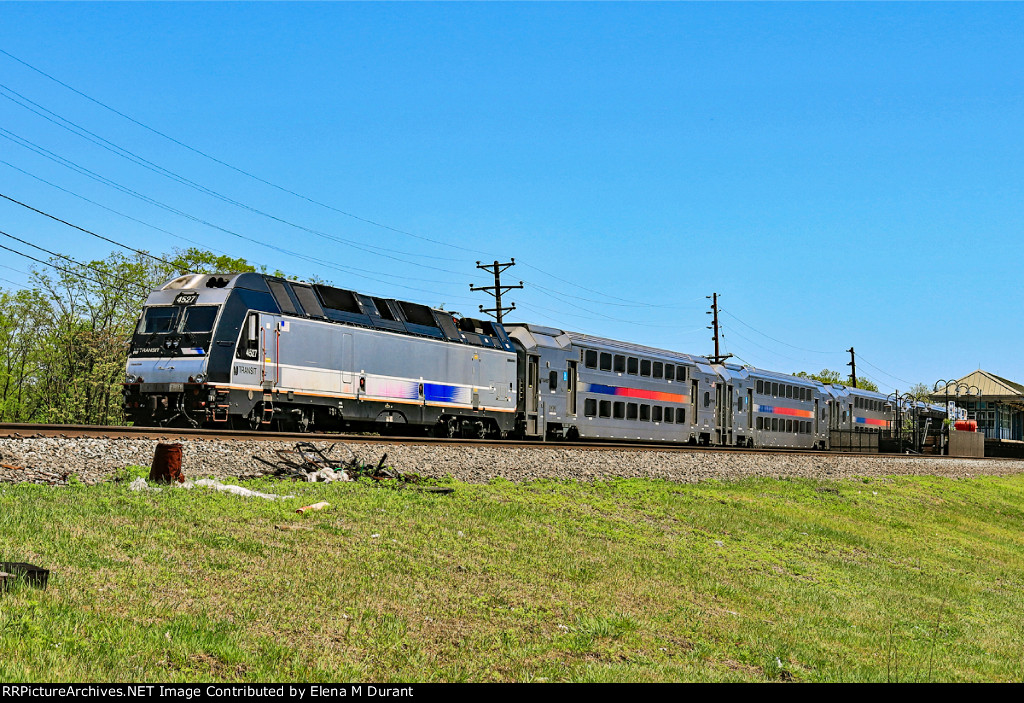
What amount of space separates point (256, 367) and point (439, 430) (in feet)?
27.4

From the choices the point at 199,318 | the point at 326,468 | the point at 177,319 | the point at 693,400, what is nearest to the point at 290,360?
the point at 199,318

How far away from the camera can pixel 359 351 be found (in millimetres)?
25875

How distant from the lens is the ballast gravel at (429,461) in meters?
14.2

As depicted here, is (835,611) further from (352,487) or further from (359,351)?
(359,351)

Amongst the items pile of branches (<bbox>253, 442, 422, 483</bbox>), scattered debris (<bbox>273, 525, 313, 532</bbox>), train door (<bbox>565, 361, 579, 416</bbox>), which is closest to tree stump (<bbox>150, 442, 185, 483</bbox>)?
pile of branches (<bbox>253, 442, 422, 483</bbox>)

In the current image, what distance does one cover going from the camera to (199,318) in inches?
897

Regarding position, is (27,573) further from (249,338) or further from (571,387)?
(571,387)

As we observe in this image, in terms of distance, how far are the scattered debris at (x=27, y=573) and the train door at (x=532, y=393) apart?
86.3ft

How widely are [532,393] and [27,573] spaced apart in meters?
26.7

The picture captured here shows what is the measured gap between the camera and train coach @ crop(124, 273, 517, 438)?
22422 millimetres

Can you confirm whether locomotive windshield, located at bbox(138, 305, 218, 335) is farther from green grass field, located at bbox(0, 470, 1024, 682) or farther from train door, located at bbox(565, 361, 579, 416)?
train door, located at bbox(565, 361, 579, 416)

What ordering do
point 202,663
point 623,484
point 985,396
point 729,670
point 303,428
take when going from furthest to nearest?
point 985,396
point 303,428
point 623,484
point 729,670
point 202,663

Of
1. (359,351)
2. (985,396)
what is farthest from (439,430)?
Answer: (985,396)

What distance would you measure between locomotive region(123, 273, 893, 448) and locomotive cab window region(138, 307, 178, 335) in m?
0.04
